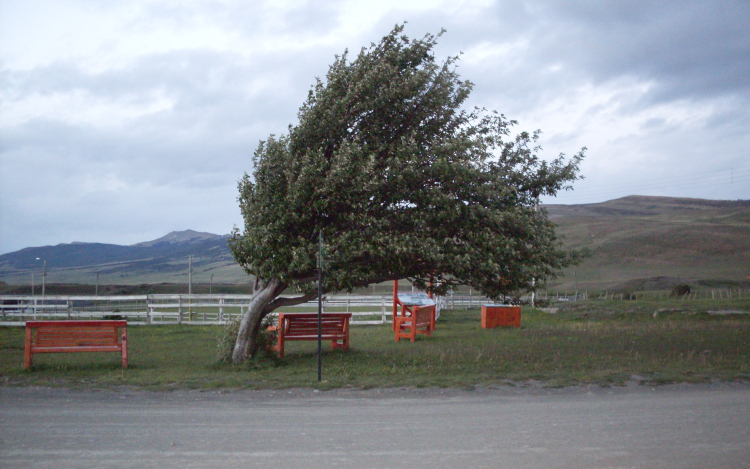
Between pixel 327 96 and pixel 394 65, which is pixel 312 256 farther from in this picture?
pixel 394 65

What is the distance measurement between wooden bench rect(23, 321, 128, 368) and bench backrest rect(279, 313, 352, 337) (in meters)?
3.76

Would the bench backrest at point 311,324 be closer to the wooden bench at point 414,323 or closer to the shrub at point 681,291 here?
the wooden bench at point 414,323

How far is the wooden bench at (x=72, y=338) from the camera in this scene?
12094 millimetres

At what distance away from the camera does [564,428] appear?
7.15 m

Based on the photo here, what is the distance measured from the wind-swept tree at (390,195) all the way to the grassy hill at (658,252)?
193 ft

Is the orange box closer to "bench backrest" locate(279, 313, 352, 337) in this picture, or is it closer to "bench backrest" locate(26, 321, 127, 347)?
"bench backrest" locate(279, 313, 352, 337)

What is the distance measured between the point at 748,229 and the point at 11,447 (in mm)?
136547

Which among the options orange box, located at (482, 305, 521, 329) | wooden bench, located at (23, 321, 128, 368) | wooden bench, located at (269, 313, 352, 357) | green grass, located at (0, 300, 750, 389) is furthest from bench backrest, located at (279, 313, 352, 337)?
orange box, located at (482, 305, 521, 329)

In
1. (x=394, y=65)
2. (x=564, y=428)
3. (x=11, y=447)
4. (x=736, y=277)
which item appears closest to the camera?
(x=11, y=447)

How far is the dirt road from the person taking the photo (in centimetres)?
598

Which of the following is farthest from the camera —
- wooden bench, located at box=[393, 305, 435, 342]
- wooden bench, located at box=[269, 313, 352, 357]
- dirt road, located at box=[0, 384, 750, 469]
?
wooden bench, located at box=[393, 305, 435, 342]

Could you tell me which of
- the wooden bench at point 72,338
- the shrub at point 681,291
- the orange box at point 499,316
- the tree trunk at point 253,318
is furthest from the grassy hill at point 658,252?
the wooden bench at point 72,338

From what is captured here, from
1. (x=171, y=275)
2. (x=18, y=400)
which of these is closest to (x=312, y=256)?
(x=18, y=400)

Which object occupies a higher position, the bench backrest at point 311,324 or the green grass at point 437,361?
the bench backrest at point 311,324
